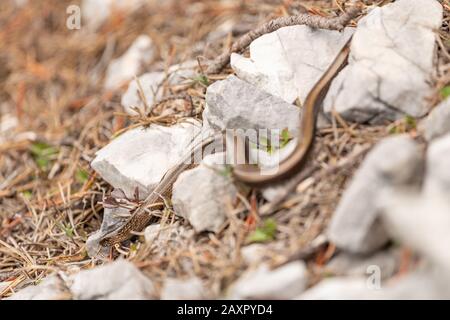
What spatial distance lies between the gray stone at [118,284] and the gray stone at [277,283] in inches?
16.1

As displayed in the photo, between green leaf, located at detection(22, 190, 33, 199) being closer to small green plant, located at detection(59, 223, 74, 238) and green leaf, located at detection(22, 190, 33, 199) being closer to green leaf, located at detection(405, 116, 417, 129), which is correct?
small green plant, located at detection(59, 223, 74, 238)

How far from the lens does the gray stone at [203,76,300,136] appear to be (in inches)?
104

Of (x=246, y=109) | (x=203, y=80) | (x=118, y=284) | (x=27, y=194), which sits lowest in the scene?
(x=27, y=194)

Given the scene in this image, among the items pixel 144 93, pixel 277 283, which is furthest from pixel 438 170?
pixel 144 93

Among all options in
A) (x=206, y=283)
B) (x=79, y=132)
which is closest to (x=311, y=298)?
(x=206, y=283)

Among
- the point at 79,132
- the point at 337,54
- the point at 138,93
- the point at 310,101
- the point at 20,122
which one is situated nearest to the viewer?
the point at 310,101

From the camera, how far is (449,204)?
1865 mm

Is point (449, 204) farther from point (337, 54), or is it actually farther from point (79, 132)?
point (79, 132)

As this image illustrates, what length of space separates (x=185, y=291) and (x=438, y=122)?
1159mm

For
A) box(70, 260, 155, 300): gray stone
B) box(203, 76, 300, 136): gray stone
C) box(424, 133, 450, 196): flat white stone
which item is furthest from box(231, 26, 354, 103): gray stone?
box(70, 260, 155, 300): gray stone

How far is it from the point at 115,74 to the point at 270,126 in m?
2.30

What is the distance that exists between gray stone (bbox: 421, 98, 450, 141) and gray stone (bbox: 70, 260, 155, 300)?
1.25 m

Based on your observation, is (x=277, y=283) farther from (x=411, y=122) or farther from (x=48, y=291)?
(x=48, y=291)

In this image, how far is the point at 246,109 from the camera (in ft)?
8.70
